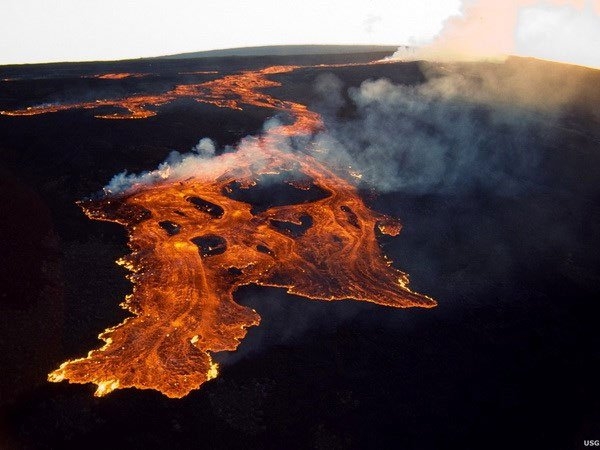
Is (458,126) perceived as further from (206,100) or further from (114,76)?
(114,76)

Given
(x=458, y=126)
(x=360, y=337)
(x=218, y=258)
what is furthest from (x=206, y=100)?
(x=360, y=337)

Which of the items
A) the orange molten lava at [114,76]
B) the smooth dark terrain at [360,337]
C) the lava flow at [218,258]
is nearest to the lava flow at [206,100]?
the orange molten lava at [114,76]

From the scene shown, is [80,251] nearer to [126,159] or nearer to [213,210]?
[213,210]

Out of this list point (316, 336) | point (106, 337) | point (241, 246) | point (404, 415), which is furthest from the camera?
point (241, 246)

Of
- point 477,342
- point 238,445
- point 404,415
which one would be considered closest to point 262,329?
point 238,445

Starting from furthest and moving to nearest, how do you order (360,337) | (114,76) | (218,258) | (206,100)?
(114,76) → (206,100) → (218,258) → (360,337)

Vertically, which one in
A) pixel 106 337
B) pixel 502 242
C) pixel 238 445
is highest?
pixel 106 337
